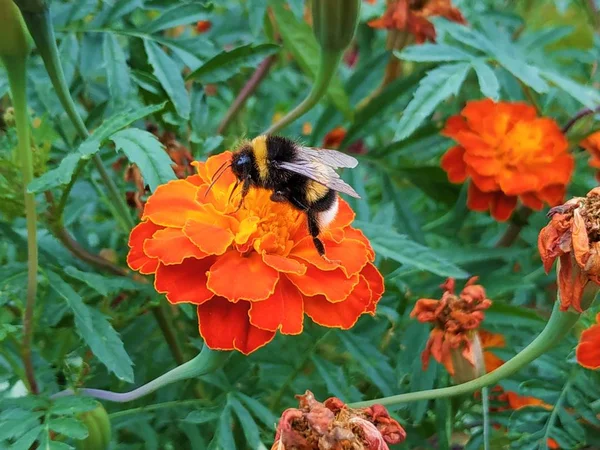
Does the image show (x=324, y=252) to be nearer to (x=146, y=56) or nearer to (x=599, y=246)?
(x=599, y=246)

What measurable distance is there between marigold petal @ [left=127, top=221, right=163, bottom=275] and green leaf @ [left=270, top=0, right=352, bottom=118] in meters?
0.35

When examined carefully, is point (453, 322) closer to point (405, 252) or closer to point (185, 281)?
point (405, 252)

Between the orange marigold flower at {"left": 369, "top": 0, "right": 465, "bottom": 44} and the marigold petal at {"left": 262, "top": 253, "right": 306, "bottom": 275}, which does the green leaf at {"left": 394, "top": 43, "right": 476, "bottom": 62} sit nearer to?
the orange marigold flower at {"left": 369, "top": 0, "right": 465, "bottom": 44}

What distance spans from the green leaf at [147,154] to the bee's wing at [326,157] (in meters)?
0.10

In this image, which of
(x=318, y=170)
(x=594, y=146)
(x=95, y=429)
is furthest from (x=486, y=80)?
(x=95, y=429)

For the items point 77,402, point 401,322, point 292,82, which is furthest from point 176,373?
point 292,82

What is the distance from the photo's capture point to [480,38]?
772 mm

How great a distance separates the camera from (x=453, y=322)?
0.58 m

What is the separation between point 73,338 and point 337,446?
0.96 feet

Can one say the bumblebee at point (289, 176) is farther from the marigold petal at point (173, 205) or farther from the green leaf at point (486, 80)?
the green leaf at point (486, 80)

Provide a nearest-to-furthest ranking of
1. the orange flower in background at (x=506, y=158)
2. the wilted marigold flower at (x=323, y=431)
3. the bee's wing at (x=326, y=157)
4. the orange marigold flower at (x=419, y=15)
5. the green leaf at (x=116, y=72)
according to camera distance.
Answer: the wilted marigold flower at (x=323, y=431)
the bee's wing at (x=326, y=157)
the green leaf at (x=116, y=72)
the orange flower in background at (x=506, y=158)
the orange marigold flower at (x=419, y=15)

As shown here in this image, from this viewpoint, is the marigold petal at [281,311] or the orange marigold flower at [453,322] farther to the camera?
the orange marigold flower at [453,322]

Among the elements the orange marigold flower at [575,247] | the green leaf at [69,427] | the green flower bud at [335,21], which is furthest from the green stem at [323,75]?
the green leaf at [69,427]

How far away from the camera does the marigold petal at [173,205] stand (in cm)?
48
